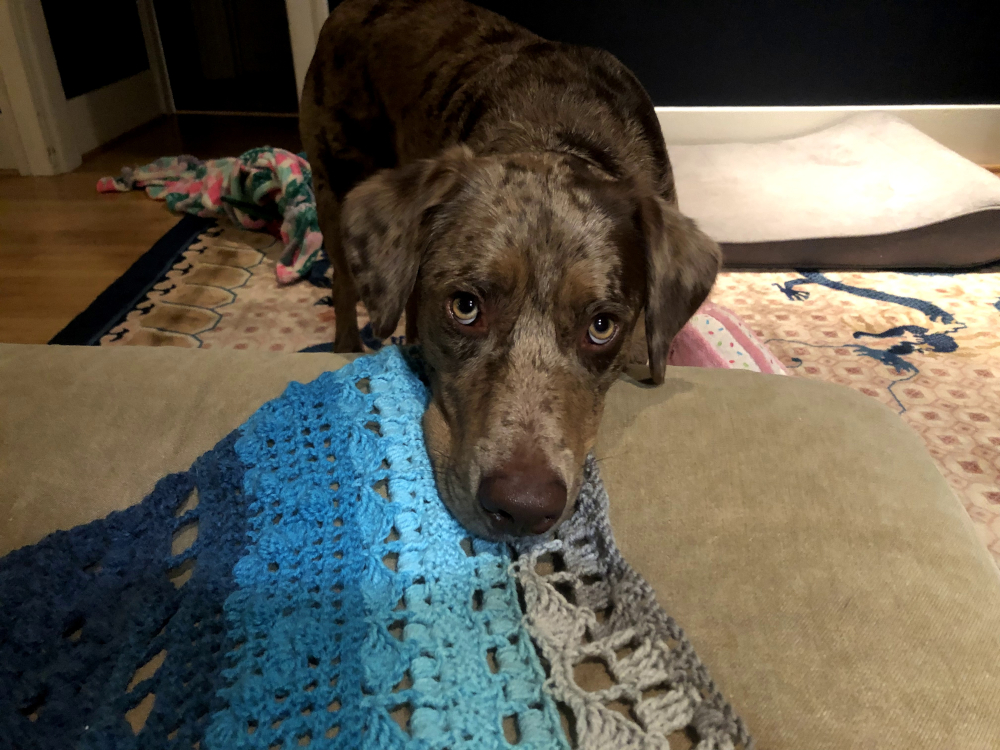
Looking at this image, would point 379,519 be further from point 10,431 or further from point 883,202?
point 883,202

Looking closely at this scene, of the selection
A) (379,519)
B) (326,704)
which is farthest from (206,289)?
(326,704)

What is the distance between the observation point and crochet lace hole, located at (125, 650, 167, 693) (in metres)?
0.82

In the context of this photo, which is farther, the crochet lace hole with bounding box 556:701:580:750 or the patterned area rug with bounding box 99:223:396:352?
the patterned area rug with bounding box 99:223:396:352

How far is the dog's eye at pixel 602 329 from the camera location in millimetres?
1399

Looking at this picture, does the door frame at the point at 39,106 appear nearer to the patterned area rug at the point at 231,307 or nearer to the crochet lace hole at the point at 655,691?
the patterned area rug at the point at 231,307

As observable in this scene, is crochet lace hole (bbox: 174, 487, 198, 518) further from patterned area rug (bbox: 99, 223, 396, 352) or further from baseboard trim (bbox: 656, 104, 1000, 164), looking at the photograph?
baseboard trim (bbox: 656, 104, 1000, 164)

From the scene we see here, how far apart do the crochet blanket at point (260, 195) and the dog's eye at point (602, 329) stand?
2.15 m

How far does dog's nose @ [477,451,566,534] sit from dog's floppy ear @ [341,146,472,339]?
52cm

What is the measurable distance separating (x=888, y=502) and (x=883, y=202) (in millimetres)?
2765

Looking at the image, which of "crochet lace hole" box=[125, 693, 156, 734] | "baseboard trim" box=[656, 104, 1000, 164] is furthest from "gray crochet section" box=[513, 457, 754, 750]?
"baseboard trim" box=[656, 104, 1000, 164]

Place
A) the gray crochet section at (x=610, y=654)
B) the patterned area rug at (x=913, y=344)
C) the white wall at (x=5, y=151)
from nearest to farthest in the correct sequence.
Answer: the gray crochet section at (x=610, y=654) < the patterned area rug at (x=913, y=344) < the white wall at (x=5, y=151)

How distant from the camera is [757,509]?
1.03 meters

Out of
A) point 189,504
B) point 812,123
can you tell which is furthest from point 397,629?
point 812,123

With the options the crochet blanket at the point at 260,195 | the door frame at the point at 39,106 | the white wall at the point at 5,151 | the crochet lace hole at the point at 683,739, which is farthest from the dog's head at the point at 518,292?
the white wall at the point at 5,151
